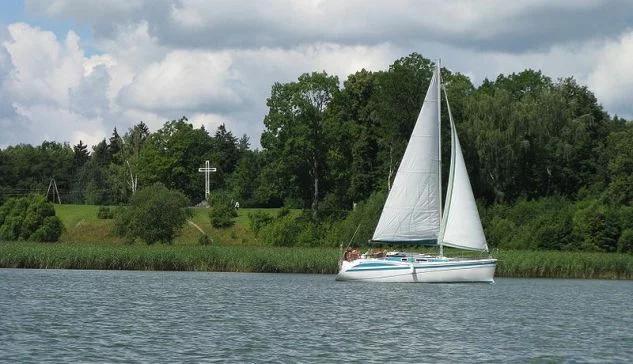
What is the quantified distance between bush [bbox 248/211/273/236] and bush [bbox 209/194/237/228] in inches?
112

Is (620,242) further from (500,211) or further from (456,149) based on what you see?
(456,149)

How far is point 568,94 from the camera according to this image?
362ft

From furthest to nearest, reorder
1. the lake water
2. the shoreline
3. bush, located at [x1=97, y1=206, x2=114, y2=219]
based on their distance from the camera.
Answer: bush, located at [x1=97, y1=206, x2=114, y2=219], the shoreline, the lake water

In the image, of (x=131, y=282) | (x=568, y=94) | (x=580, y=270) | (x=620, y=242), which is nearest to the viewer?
(x=131, y=282)

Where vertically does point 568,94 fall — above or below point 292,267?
above

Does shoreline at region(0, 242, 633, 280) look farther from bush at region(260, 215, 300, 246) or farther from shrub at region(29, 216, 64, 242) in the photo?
shrub at region(29, 216, 64, 242)

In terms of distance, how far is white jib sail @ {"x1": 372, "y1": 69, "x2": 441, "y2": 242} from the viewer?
60.8 meters

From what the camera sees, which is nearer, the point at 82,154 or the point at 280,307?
the point at 280,307

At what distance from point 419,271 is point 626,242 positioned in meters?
24.8

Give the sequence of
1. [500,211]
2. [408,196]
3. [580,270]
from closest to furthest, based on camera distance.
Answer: [408,196], [580,270], [500,211]

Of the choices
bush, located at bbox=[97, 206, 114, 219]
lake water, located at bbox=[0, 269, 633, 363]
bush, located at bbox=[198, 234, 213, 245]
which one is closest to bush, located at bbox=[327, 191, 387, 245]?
bush, located at bbox=[198, 234, 213, 245]

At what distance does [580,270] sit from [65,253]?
3111cm

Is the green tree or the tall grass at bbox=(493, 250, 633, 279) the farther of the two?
the green tree

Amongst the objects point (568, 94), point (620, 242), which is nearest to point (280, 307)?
point (620, 242)
